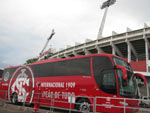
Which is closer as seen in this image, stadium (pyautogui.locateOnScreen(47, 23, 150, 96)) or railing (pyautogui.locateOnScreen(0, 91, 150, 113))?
railing (pyautogui.locateOnScreen(0, 91, 150, 113))

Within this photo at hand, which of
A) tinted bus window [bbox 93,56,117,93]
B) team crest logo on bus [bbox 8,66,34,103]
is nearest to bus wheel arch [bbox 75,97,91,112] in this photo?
tinted bus window [bbox 93,56,117,93]

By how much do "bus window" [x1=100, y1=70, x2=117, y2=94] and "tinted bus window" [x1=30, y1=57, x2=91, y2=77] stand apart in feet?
3.52

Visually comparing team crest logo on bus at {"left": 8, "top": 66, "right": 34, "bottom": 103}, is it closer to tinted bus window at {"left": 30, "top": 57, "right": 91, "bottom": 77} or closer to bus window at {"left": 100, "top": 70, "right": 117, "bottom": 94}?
tinted bus window at {"left": 30, "top": 57, "right": 91, "bottom": 77}

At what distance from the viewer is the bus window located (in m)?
8.44

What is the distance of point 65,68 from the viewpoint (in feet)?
37.0

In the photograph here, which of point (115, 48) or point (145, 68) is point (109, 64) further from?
point (115, 48)

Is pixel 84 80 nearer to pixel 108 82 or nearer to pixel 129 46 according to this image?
pixel 108 82

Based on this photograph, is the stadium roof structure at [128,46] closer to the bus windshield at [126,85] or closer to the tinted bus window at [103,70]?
the bus windshield at [126,85]

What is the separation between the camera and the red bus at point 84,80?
335 inches

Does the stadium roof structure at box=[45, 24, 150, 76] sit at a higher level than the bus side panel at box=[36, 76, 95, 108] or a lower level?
higher

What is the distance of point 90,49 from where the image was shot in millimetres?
37781

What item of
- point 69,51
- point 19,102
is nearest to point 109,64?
point 19,102

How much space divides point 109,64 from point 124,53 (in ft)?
100

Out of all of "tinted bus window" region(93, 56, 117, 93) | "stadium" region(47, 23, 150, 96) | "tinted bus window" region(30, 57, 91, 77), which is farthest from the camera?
"stadium" region(47, 23, 150, 96)
